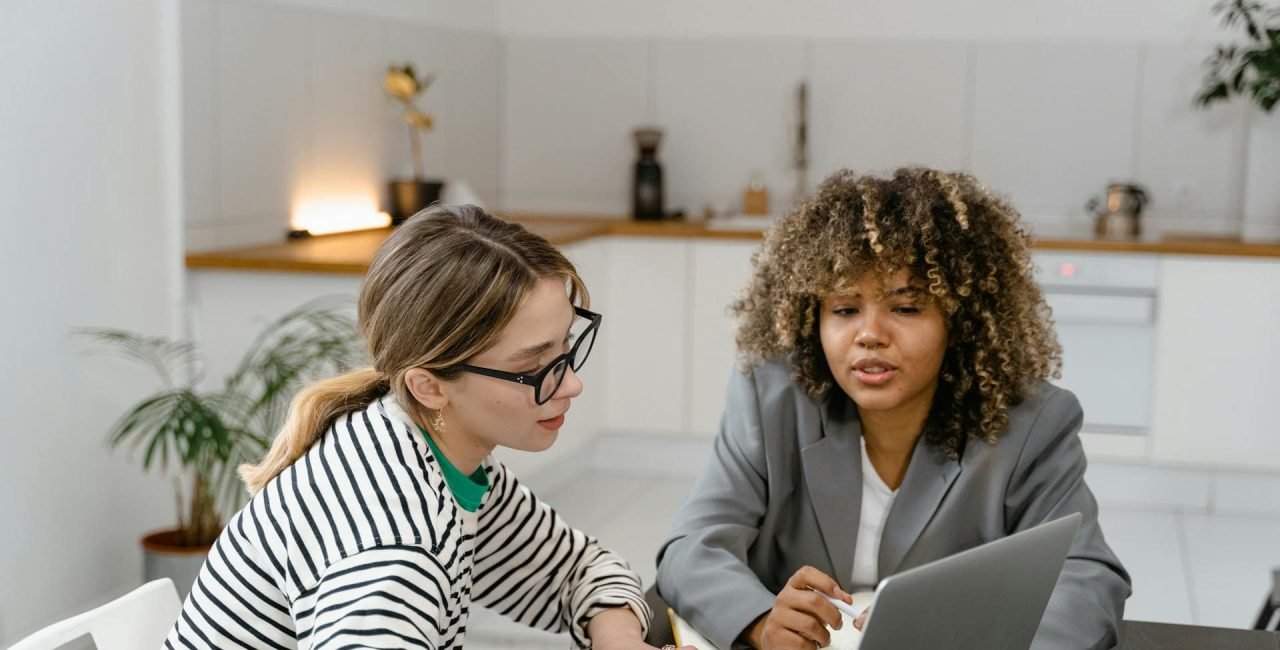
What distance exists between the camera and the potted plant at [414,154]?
4.42 meters

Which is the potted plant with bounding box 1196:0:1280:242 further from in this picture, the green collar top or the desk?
the green collar top

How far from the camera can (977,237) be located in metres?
1.63

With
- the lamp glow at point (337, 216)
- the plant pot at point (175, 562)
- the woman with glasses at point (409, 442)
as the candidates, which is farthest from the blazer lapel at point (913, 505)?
the lamp glow at point (337, 216)

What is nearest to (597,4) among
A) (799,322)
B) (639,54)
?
(639,54)

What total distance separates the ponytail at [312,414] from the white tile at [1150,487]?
3665 mm

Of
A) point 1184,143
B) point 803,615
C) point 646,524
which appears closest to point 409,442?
point 803,615

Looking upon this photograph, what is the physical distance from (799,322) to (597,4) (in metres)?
3.81

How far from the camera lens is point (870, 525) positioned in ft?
Result: 5.52

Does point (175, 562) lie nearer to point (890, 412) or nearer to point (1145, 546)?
point (890, 412)

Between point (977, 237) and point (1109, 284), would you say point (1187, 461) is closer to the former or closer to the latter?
point (1109, 284)

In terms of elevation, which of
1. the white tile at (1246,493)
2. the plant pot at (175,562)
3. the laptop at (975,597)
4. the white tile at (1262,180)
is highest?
the white tile at (1262,180)

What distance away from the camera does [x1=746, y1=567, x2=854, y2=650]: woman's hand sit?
1389 millimetres

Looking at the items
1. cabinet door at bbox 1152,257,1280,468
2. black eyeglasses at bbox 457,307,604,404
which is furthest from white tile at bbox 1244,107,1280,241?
black eyeglasses at bbox 457,307,604,404

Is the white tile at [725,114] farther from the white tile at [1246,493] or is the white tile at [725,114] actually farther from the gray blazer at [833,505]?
the gray blazer at [833,505]
